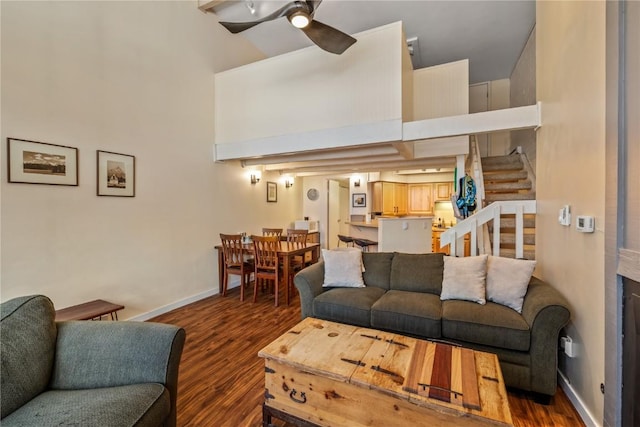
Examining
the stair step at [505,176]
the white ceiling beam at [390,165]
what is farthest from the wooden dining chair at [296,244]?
the stair step at [505,176]

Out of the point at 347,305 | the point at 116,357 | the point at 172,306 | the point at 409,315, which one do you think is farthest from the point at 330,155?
the point at 116,357

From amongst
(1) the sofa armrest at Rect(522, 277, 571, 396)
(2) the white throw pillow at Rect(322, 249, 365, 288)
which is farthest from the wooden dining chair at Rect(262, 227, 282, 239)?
(1) the sofa armrest at Rect(522, 277, 571, 396)

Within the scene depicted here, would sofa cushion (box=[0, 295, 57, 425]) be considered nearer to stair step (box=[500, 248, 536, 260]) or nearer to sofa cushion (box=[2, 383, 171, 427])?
sofa cushion (box=[2, 383, 171, 427])

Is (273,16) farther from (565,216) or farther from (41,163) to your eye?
(565,216)

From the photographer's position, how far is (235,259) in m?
4.05

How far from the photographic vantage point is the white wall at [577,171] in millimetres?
1622

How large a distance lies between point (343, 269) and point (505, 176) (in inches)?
163

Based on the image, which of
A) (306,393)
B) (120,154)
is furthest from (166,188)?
(306,393)

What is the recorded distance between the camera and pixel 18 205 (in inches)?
92.3

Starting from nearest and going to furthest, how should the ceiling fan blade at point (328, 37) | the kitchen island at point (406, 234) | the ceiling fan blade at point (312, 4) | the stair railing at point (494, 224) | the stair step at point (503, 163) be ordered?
the ceiling fan blade at point (312, 4) < the ceiling fan blade at point (328, 37) < the stair railing at point (494, 224) < the kitchen island at point (406, 234) < the stair step at point (503, 163)

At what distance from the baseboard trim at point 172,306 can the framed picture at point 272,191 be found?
2165mm

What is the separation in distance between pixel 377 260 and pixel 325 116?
2003 millimetres

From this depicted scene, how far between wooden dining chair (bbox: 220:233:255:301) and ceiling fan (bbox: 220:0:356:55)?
254 cm

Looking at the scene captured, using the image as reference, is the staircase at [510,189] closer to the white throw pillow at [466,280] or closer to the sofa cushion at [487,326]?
the white throw pillow at [466,280]
